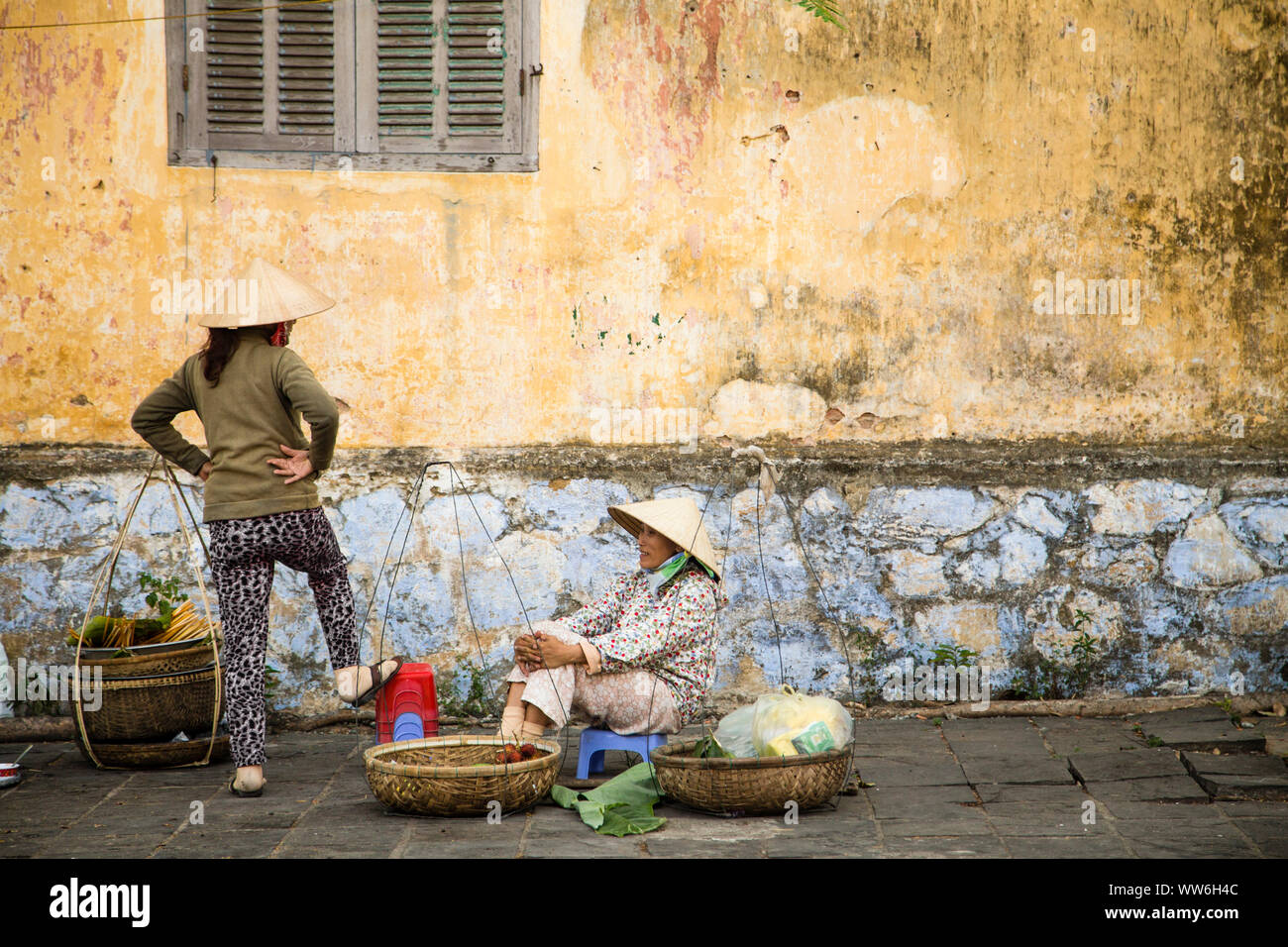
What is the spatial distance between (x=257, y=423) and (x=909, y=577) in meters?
2.95

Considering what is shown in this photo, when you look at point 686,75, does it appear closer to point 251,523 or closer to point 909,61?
point 909,61

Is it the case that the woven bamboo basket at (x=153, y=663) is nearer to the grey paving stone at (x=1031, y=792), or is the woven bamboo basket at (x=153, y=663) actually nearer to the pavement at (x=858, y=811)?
the pavement at (x=858, y=811)

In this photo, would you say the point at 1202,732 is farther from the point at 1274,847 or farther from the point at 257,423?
the point at 257,423

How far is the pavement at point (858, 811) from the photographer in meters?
3.90

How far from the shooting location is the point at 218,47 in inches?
226

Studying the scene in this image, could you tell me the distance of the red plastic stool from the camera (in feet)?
15.8

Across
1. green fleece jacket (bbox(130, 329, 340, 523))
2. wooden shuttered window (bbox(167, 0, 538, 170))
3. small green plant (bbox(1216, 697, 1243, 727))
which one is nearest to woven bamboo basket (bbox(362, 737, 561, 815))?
green fleece jacket (bbox(130, 329, 340, 523))

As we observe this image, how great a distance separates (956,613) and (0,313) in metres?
4.50

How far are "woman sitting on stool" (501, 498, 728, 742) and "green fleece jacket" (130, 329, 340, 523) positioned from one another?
103cm

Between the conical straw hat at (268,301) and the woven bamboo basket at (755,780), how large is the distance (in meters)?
2.08

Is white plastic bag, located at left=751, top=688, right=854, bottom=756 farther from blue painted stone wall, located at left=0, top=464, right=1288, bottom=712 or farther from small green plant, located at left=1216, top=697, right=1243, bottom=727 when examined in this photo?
small green plant, located at left=1216, top=697, right=1243, bottom=727

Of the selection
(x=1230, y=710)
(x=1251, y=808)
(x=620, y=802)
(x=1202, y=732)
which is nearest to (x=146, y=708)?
(x=620, y=802)

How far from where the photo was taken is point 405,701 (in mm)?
4820

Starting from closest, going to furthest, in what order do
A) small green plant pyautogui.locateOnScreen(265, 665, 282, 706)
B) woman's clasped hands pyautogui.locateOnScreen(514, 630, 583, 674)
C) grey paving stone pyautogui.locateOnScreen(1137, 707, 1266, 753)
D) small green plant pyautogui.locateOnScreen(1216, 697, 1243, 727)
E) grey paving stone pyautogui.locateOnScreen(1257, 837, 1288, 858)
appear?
grey paving stone pyautogui.locateOnScreen(1257, 837, 1288, 858) → woman's clasped hands pyautogui.locateOnScreen(514, 630, 583, 674) → grey paving stone pyautogui.locateOnScreen(1137, 707, 1266, 753) → small green plant pyautogui.locateOnScreen(1216, 697, 1243, 727) → small green plant pyautogui.locateOnScreen(265, 665, 282, 706)
